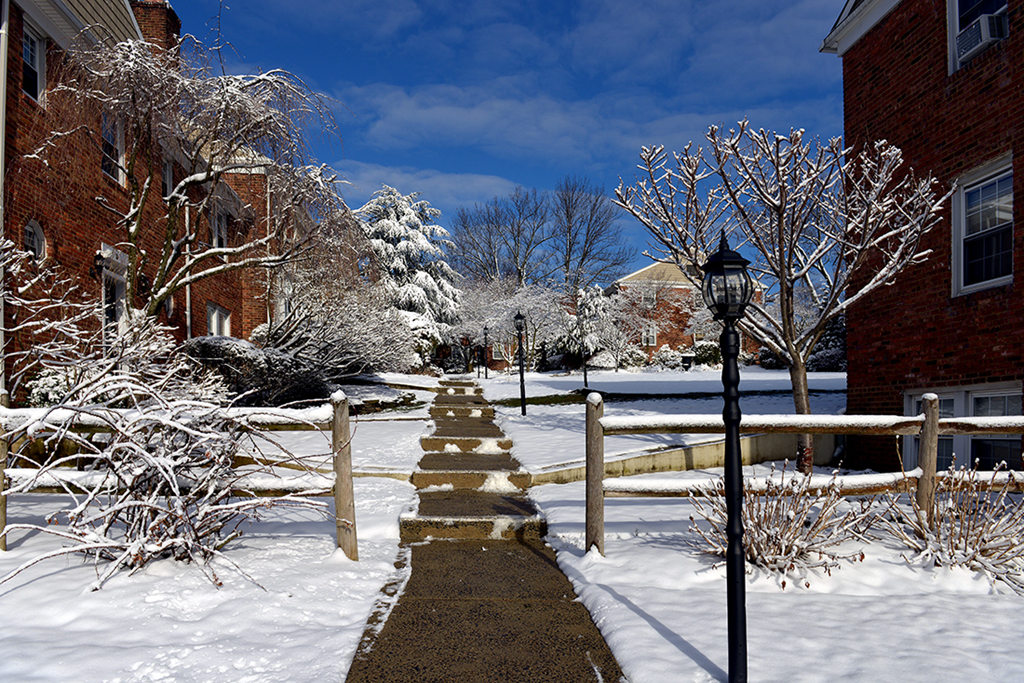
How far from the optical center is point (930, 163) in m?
9.09

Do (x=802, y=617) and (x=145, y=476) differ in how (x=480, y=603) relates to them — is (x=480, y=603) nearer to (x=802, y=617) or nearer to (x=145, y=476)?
(x=802, y=617)

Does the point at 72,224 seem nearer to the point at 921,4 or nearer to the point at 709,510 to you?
the point at 709,510

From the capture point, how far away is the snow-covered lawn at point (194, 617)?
3338 mm

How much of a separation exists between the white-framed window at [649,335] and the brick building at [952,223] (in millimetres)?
26516

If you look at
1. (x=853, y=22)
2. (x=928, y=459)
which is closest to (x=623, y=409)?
(x=853, y=22)

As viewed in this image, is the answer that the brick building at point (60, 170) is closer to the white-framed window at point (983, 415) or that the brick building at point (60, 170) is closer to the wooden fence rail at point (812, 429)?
the wooden fence rail at point (812, 429)

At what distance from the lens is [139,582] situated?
4.30 m

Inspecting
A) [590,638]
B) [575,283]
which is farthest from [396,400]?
[575,283]

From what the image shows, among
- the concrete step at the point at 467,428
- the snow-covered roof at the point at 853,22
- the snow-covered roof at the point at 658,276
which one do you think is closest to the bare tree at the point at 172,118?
the concrete step at the point at 467,428

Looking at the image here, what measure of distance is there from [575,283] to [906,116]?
28.3 m

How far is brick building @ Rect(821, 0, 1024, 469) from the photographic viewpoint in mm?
7879

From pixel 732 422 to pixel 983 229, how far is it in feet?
23.7

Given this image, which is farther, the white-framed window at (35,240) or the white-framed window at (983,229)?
the white-framed window at (35,240)

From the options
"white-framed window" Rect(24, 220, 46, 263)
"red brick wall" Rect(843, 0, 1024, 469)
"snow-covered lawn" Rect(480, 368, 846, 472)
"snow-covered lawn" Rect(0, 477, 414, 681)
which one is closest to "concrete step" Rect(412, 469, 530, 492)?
"snow-covered lawn" Rect(480, 368, 846, 472)
